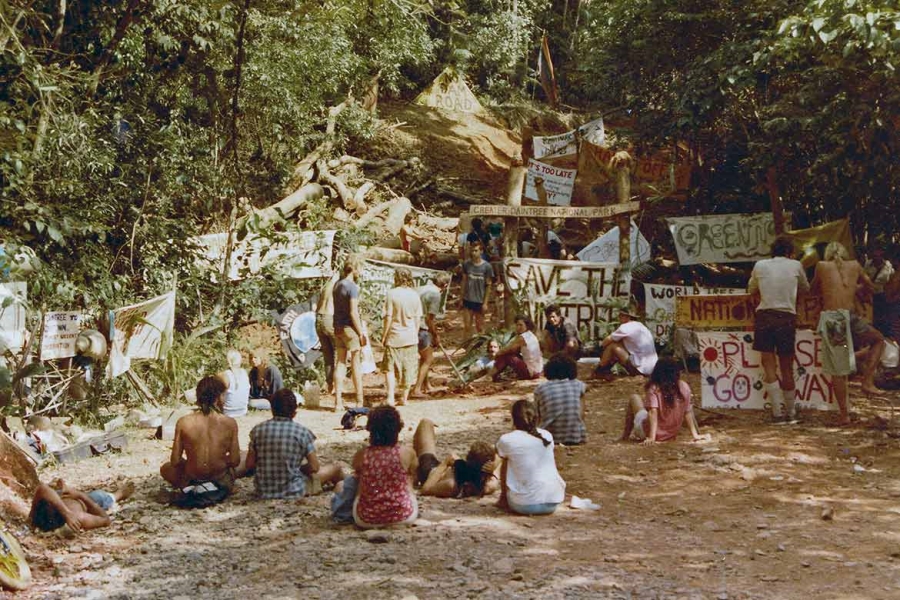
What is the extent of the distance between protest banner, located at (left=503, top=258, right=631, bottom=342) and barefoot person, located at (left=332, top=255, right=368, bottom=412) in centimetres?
397

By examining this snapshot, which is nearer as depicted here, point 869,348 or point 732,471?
point 732,471

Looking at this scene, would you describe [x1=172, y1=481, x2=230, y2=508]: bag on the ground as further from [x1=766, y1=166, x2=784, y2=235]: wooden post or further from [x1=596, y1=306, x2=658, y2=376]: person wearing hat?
[x1=766, y1=166, x2=784, y2=235]: wooden post

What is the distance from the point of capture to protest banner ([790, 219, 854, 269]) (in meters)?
13.4

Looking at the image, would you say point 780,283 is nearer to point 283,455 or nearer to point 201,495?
point 283,455

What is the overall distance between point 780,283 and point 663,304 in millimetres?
5154

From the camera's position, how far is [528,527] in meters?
6.99

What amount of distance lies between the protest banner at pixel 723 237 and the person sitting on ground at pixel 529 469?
360 inches

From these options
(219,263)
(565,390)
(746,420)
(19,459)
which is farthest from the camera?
(219,263)

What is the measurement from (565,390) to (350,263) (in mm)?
3774

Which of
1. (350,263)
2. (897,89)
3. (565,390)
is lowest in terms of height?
(565,390)

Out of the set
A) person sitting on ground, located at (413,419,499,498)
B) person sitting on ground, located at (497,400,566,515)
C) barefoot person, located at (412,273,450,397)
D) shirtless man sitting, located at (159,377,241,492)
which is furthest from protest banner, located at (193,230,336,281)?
person sitting on ground, located at (497,400,566,515)

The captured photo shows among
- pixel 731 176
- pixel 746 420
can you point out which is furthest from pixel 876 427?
pixel 731 176

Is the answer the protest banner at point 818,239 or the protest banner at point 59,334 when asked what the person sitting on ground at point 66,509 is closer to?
the protest banner at point 59,334

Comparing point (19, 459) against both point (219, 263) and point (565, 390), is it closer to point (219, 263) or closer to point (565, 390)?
point (565, 390)
